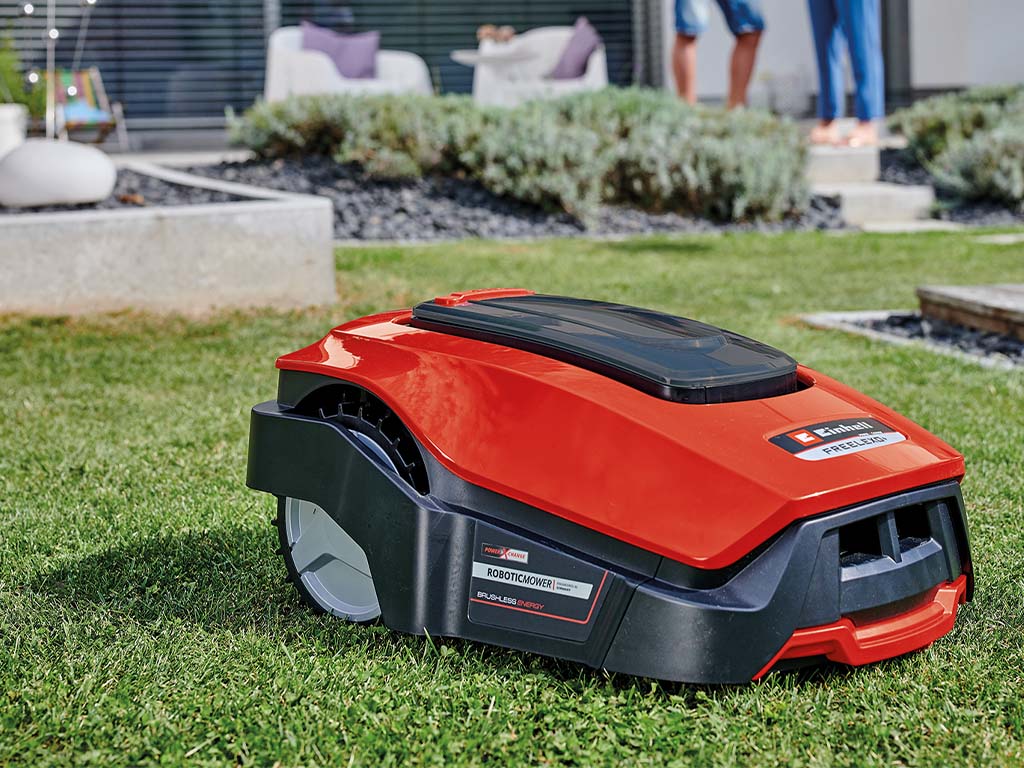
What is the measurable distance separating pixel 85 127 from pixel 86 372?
808 cm

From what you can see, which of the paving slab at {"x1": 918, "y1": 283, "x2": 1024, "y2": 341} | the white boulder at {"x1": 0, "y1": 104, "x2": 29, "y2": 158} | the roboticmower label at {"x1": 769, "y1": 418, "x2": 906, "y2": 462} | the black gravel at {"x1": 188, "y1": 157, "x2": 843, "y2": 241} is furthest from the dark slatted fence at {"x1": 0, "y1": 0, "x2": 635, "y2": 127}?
the roboticmower label at {"x1": 769, "y1": 418, "x2": 906, "y2": 462}

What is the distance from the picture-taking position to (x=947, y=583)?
1.93 metres

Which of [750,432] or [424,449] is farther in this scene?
[424,449]

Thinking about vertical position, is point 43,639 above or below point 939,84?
below

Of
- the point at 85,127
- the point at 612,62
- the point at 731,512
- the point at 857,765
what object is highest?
the point at 612,62

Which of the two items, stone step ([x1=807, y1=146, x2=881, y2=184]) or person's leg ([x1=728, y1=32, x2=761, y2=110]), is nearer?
stone step ([x1=807, y1=146, x2=881, y2=184])

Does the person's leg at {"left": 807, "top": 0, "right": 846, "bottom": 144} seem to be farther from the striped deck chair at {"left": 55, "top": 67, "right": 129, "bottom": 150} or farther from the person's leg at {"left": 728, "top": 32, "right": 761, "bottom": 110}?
the striped deck chair at {"left": 55, "top": 67, "right": 129, "bottom": 150}

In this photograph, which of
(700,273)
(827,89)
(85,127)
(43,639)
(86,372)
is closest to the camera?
(43,639)

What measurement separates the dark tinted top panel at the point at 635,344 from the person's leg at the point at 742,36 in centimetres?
885

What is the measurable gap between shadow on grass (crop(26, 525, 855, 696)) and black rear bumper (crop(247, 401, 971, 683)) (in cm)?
13

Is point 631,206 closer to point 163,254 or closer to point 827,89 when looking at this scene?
point 827,89

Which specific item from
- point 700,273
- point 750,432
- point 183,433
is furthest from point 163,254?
point 750,432

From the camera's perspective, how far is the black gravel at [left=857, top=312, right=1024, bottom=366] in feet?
15.5

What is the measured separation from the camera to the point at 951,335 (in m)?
4.99
